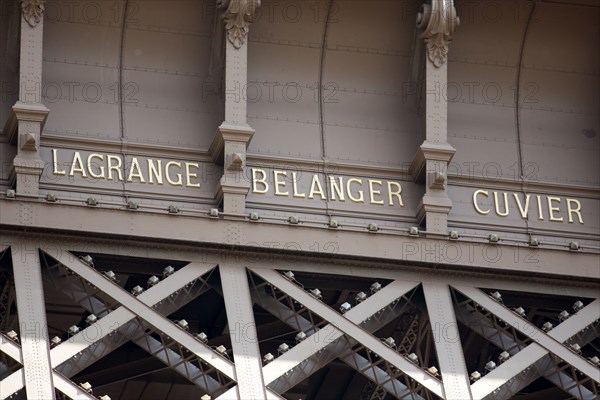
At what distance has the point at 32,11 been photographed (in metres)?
32.4

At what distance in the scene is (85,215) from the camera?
31.3m

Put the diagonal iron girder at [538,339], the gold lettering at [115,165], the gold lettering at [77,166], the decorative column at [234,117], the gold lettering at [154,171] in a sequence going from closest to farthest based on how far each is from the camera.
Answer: the diagonal iron girder at [538,339] → the decorative column at [234,117] → the gold lettering at [77,166] → the gold lettering at [115,165] → the gold lettering at [154,171]

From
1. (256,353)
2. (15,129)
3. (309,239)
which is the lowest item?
(256,353)

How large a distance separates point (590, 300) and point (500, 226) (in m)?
1.89

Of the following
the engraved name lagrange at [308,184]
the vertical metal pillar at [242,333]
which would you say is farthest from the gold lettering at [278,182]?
the vertical metal pillar at [242,333]

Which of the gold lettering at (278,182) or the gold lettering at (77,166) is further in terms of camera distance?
the gold lettering at (278,182)

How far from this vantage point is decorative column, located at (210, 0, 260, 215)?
32.2 meters

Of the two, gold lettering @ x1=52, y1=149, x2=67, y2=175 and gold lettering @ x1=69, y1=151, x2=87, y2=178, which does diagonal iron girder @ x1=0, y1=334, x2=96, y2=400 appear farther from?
gold lettering @ x1=69, y1=151, x2=87, y2=178

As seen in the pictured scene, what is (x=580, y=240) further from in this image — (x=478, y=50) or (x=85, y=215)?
(x=85, y=215)

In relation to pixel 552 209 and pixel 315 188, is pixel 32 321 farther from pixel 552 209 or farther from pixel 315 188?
pixel 552 209

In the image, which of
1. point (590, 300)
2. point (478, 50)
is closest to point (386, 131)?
point (478, 50)

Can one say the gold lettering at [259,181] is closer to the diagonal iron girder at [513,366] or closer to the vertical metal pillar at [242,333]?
the vertical metal pillar at [242,333]

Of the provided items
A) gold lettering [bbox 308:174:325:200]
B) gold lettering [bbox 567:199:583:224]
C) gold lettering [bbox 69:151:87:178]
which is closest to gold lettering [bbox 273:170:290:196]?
gold lettering [bbox 308:174:325:200]

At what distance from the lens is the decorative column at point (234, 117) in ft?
106
